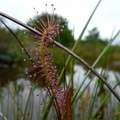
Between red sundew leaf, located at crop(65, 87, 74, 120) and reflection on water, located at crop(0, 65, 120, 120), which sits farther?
reflection on water, located at crop(0, 65, 120, 120)

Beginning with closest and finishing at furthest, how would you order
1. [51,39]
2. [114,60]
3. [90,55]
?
1. [51,39]
2. [90,55]
3. [114,60]

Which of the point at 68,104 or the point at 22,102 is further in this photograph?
the point at 22,102

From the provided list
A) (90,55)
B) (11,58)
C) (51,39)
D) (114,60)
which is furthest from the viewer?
(114,60)

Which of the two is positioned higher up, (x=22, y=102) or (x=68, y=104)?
(x=68, y=104)

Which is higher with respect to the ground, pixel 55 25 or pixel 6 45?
pixel 6 45

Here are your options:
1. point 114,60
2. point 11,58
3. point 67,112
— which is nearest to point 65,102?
point 67,112

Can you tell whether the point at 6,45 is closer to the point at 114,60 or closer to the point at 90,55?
the point at 90,55

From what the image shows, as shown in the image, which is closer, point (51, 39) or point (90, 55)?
point (51, 39)

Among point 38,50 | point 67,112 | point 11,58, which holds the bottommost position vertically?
point 67,112

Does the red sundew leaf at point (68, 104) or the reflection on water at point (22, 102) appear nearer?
the red sundew leaf at point (68, 104)
